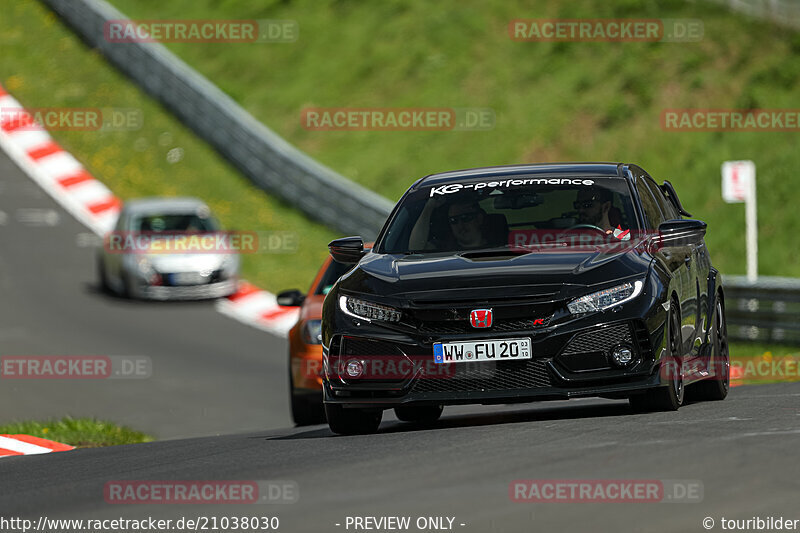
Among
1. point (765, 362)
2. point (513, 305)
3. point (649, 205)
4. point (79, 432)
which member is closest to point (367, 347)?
point (513, 305)

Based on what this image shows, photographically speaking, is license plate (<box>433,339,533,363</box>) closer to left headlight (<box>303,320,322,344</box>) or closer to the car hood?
the car hood

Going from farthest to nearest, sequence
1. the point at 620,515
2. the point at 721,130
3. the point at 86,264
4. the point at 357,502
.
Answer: the point at 721,130, the point at 86,264, the point at 357,502, the point at 620,515

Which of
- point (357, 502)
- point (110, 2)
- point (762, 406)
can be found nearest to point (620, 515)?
point (357, 502)

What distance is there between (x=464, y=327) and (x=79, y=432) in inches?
201

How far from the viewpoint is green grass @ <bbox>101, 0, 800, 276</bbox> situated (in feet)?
94.3

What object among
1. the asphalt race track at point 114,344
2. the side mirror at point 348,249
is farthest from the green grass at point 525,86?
the side mirror at point 348,249

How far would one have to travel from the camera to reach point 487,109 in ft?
114

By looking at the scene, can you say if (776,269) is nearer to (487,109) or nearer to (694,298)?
(487,109)

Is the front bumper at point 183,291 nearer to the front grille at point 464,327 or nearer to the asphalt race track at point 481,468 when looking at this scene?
the asphalt race track at point 481,468

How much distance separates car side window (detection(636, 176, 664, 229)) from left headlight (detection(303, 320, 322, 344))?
3.27 m

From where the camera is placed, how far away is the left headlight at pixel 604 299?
28.1 feet

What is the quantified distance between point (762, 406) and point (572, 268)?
1933 mm

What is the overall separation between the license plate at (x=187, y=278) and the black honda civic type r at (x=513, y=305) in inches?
512

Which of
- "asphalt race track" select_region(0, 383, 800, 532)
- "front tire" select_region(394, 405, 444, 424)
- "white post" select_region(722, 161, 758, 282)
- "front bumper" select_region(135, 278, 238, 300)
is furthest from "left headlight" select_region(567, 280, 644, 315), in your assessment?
"front bumper" select_region(135, 278, 238, 300)
